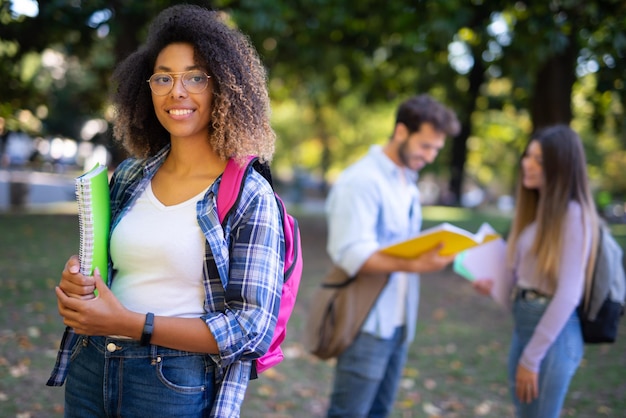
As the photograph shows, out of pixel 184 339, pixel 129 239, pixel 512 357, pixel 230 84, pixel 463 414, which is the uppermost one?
pixel 230 84

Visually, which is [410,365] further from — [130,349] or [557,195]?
Answer: [130,349]

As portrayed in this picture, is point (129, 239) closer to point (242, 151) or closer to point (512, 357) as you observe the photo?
point (242, 151)

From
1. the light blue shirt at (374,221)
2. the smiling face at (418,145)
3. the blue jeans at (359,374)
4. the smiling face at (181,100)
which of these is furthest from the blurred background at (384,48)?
the blue jeans at (359,374)

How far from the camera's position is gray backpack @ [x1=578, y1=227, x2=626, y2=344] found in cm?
303

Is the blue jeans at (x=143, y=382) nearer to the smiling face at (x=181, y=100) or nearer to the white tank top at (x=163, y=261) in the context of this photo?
the white tank top at (x=163, y=261)

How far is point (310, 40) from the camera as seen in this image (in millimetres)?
11242

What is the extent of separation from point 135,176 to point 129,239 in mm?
299

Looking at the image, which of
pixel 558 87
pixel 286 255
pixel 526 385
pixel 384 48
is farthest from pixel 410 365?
pixel 384 48

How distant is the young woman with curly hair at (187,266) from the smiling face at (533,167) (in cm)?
168

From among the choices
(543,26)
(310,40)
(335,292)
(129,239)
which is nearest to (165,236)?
(129,239)

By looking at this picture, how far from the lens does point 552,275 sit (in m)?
3.07

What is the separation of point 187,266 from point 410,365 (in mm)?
5105

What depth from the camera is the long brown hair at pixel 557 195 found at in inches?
120

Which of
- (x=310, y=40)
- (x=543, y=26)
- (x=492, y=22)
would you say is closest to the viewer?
(x=543, y=26)
